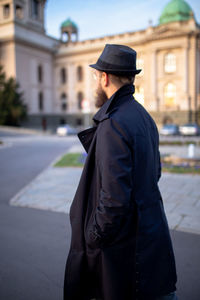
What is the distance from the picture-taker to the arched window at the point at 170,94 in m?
45.1

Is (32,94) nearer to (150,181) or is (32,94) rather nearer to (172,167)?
(172,167)

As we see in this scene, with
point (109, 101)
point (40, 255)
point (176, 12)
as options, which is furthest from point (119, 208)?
point (176, 12)

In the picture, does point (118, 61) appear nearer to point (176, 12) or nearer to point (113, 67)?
point (113, 67)

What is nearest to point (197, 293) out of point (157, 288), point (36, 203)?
point (157, 288)

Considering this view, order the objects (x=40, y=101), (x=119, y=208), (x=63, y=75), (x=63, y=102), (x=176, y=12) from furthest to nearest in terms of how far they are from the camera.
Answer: (x=63, y=102) < (x=63, y=75) < (x=40, y=101) < (x=176, y=12) < (x=119, y=208)

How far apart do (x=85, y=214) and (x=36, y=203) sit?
432cm

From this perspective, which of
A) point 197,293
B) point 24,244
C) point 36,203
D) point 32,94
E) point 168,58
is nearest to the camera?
point 197,293

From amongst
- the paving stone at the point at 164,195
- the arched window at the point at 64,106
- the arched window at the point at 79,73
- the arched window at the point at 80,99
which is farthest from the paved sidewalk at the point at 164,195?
the arched window at the point at 64,106

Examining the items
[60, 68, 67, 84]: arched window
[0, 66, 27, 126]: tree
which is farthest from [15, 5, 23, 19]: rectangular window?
[0, 66, 27, 126]: tree

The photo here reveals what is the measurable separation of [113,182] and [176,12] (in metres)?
51.2

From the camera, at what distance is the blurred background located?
376cm

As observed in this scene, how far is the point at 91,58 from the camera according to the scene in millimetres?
51375

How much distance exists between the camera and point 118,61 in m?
2.05

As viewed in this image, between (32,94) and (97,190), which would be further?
(32,94)
